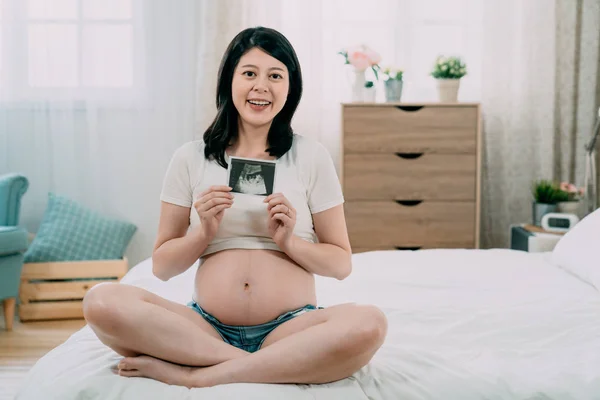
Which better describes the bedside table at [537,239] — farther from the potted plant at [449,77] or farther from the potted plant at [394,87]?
the potted plant at [394,87]

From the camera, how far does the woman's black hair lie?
1619mm

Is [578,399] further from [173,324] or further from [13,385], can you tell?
[13,385]

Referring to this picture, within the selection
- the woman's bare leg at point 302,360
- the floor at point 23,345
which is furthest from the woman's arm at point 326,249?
the floor at point 23,345

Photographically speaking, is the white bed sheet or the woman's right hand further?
the woman's right hand

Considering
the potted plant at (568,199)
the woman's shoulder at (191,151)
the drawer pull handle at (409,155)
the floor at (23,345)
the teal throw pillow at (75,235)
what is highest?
the woman's shoulder at (191,151)

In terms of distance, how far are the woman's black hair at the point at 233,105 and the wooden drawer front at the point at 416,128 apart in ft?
5.34

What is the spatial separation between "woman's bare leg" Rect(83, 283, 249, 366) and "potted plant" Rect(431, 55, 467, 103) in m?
2.26

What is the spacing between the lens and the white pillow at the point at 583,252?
6.94 ft

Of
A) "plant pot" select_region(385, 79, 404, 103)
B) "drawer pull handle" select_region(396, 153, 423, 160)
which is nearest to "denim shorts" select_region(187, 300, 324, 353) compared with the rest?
"drawer pull handle" select_region(396, 153, 423, 160)

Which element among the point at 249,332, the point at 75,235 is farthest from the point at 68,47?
the point at 249,332

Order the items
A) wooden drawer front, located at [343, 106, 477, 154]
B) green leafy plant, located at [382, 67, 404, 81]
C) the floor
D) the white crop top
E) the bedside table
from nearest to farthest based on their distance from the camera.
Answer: the white crop top, the floor, the bedside table, wooden drawer front, located at [343, 106, 477, 154], green leafy plant, located at [382, 67, 404, 81]

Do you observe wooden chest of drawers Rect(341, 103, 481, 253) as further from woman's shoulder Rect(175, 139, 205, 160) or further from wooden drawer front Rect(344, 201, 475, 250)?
woman's shoulder Rect(175, 139, 205, 160)

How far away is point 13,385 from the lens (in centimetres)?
234

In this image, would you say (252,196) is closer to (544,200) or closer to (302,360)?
(302,360)
